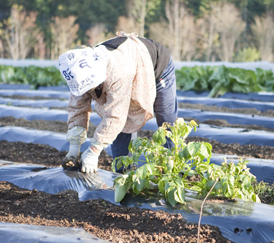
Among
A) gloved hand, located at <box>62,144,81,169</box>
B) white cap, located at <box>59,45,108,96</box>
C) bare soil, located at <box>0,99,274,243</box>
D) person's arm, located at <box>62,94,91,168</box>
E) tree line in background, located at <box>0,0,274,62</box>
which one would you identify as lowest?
bare soil, located at <box>0,99,274,243</box>

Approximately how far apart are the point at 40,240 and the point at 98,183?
76 cm

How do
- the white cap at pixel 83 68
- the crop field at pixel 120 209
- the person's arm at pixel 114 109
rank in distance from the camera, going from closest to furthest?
the crop field at pixel 120 209 < the white cap at pixel 83 68 < the person's arm at pixel 114 109

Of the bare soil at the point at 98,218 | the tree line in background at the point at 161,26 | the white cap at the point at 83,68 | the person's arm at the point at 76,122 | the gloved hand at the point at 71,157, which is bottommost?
the bare soil at the point at 98,218

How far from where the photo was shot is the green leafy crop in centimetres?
156

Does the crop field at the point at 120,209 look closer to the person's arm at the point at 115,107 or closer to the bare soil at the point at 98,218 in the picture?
the bare soil at the point at 98,218

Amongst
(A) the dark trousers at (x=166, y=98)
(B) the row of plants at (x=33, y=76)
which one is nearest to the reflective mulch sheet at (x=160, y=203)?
(A) the dark trousers at (x=166, y=98)

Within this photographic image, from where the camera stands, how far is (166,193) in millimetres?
1600

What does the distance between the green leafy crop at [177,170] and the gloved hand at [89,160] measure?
0.98 ft

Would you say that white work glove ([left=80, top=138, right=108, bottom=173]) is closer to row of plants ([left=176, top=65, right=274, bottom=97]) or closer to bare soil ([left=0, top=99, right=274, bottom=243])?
bare soil ([left=0, top=99, right=274, bottom=243])

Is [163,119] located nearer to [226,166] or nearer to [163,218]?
[226,166]

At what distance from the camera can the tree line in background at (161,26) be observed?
21.9 meters

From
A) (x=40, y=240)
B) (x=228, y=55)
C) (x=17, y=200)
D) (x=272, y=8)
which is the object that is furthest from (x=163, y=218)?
(x=272, y=8)

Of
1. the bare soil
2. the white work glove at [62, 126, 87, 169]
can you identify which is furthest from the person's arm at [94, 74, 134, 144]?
the bare soil

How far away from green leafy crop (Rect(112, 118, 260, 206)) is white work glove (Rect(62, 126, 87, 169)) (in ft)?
1.57
